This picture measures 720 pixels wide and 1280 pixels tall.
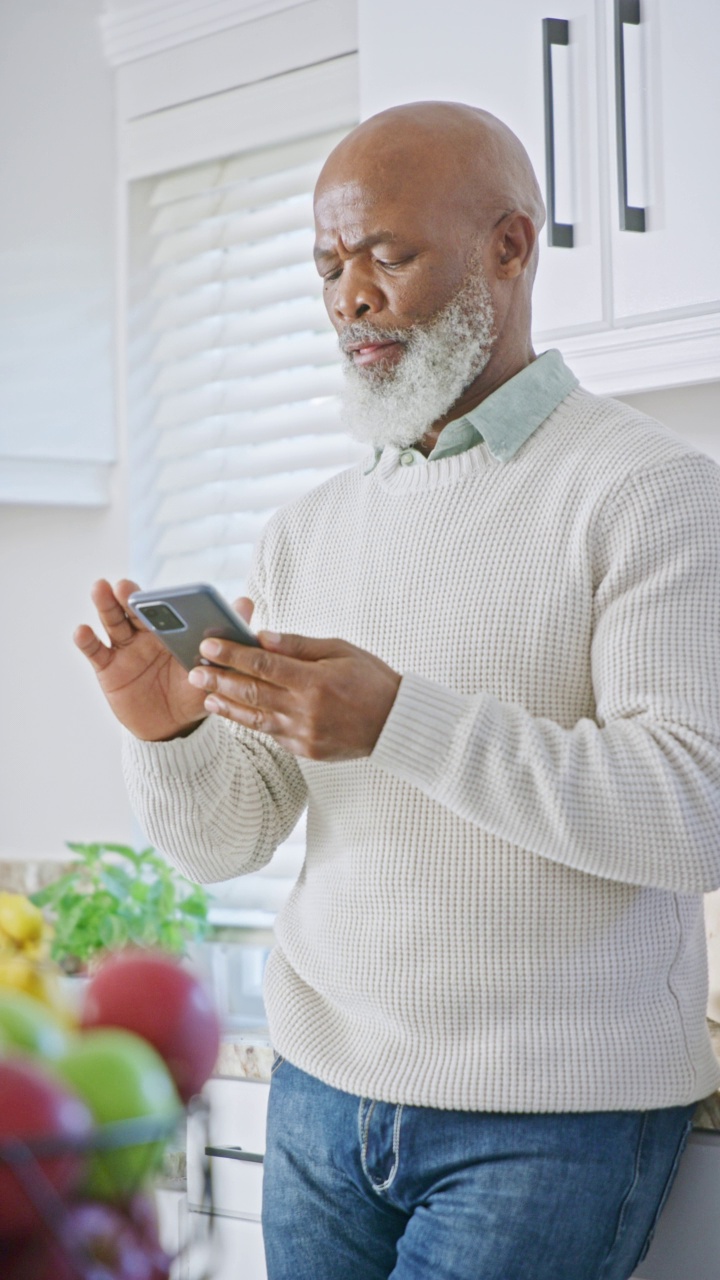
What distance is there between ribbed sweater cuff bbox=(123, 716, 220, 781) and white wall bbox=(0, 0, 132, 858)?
45.6 inches

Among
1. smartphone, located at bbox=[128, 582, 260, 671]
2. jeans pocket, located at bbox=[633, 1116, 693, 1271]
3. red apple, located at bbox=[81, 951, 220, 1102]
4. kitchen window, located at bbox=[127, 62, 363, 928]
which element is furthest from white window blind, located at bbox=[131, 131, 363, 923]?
red apple, located at bbox=[81, 951, 220, 1102]

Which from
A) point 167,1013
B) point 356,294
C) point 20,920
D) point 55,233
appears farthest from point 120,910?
point 167,1013

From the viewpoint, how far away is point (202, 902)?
2.09 metres

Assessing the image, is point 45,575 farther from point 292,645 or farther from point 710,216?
point 292,645

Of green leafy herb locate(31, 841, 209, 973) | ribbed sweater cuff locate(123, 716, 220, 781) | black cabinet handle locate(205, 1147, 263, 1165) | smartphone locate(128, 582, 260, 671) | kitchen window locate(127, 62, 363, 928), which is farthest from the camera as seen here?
kitchen window locate(127, 62, 363, 928)

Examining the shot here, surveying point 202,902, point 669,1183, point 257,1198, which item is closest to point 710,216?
point 669,1183

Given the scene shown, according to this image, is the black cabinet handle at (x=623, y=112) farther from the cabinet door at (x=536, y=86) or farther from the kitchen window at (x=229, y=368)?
the kitchen window at (x=229, y=368)

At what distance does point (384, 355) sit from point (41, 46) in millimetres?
1341

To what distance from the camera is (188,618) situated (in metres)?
0.86

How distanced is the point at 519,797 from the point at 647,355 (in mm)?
726

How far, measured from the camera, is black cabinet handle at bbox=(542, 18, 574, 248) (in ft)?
4.87

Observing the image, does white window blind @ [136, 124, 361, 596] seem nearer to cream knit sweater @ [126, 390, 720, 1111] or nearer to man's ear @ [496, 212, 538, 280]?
man's ear @ [496, 212, 538, 280]

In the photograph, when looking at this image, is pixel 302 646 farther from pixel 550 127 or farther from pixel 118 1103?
pixel 550 127

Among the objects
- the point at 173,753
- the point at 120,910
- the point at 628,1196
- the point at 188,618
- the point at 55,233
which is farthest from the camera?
the point at 55,233
